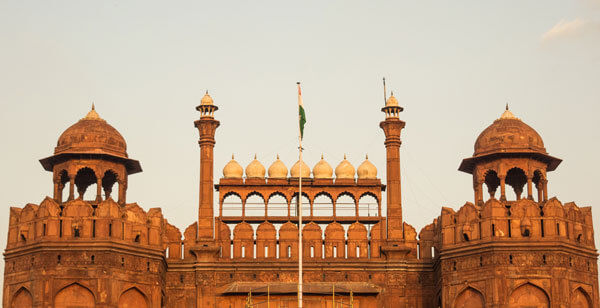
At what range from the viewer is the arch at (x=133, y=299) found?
194 ft

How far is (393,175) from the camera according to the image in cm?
6412

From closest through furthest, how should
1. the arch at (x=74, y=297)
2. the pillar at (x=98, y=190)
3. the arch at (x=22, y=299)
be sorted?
1. the arch at (x=74, y=297)
2. the arch at (x=22, y=299)
3. the pillar at (x=98, y=190)

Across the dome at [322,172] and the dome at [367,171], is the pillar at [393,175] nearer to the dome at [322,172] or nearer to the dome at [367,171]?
the dome at [367,171]

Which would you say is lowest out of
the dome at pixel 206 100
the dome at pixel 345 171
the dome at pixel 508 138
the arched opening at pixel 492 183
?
the arched opening at pixel 492 183

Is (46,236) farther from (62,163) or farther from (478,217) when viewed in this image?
(478,217)

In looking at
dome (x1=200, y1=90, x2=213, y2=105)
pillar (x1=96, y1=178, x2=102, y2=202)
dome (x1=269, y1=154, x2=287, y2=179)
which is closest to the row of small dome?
dome (x1=269, y1=154, x2=287, y2=179)

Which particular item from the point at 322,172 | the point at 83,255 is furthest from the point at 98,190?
the point at 322,172

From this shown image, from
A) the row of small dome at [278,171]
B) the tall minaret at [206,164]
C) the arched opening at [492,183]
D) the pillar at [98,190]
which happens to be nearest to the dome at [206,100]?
the tall minaret at [206,164]

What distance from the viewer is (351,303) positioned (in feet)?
192

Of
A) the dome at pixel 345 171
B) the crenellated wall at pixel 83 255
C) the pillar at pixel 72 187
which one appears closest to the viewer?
the crenellated wall at pixel 83 255

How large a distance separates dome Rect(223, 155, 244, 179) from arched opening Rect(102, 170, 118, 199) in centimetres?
470

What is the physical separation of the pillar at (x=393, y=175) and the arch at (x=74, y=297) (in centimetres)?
1294

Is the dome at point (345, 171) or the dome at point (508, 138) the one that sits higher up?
the dome at point (508, 138)

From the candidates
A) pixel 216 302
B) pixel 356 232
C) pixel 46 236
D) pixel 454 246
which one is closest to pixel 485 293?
pixel 454 246
